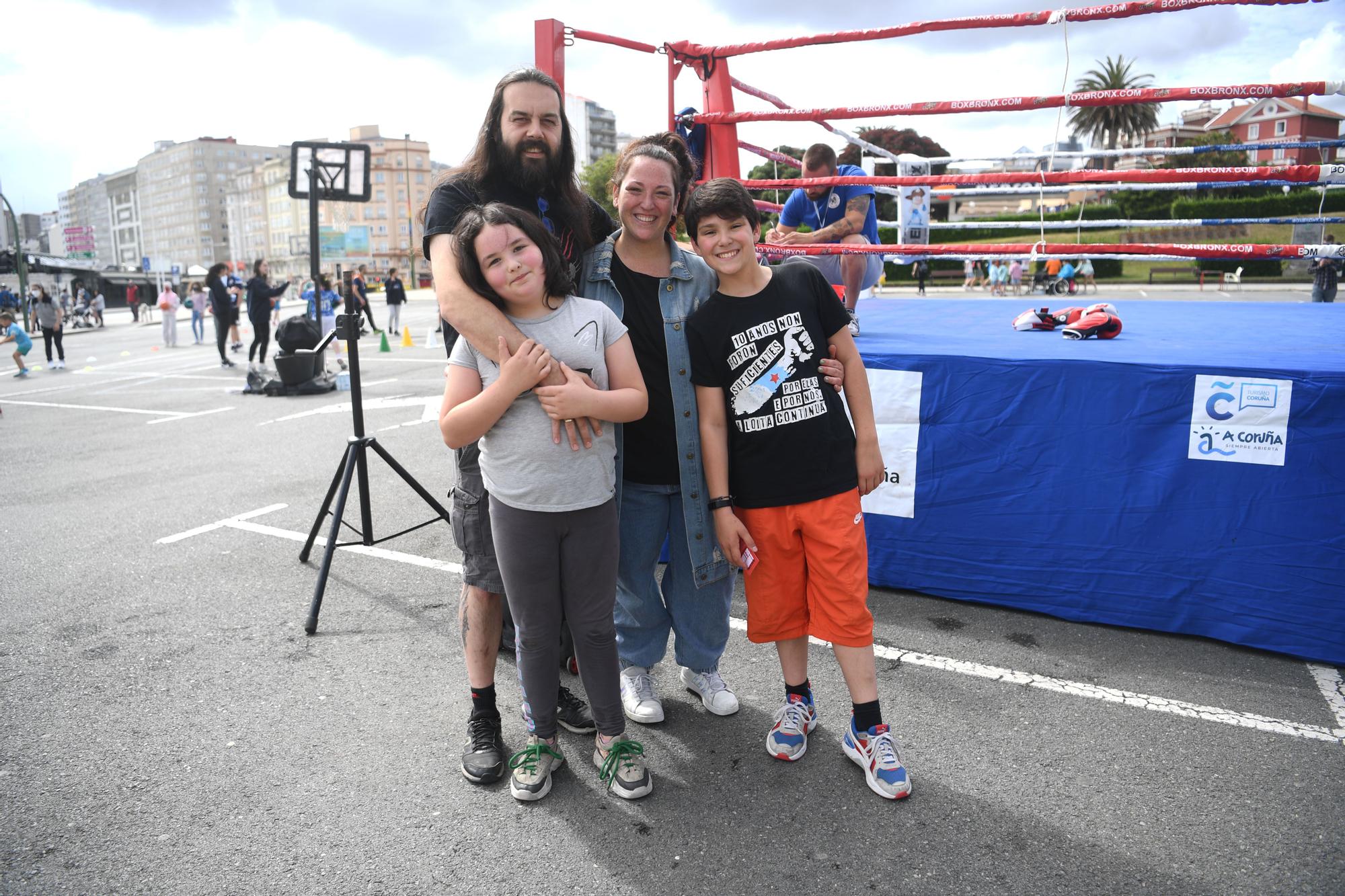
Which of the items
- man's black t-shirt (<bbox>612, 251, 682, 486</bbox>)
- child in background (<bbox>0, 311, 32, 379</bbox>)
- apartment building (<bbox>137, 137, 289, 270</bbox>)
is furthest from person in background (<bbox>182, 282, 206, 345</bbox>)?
apartment building (<bbox>137, 137, 289, 270</bbox>)

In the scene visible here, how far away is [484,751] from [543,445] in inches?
41.5

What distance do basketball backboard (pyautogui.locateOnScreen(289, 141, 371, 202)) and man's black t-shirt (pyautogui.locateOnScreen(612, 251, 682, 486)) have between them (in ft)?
6.89

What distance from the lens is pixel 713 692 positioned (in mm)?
2902

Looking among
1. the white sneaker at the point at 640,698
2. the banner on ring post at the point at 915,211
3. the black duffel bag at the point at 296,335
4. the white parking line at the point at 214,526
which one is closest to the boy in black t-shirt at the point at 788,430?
the white sneaker at the point at 640,698

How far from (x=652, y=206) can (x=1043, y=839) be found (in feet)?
6.98

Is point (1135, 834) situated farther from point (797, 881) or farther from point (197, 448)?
point (197, 448)

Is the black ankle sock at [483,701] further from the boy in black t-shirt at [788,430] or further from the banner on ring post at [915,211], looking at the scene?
the banner on ring post at [915,211]

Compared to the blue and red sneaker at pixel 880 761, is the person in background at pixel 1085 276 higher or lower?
higher

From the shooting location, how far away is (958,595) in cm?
370

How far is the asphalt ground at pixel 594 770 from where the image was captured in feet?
6.79

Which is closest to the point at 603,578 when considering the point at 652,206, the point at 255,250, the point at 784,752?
the point at 784,752

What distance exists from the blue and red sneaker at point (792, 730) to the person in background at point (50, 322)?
59.7 feet

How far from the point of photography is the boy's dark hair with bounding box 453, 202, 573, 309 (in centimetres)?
218

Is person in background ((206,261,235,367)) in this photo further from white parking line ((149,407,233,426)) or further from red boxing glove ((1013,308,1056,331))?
red boxing glove ((1013,308,1056,331))
